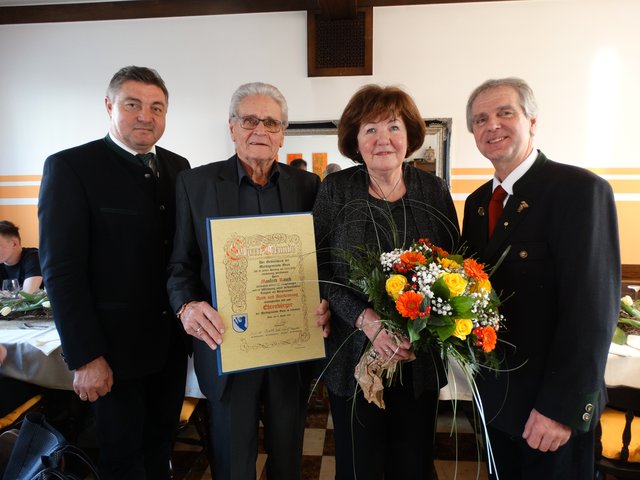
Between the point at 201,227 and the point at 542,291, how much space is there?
1186 millimetres

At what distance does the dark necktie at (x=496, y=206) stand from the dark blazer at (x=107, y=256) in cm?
130

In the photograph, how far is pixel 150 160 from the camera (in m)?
1.72

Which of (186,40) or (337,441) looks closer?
(337,441)

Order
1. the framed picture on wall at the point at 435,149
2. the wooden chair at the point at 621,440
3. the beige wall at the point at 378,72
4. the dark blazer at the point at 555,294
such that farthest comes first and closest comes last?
1. the framed picture on wall at the point at 435,149
2. the beige wall at the point at 378,72
3. the wooden chair at the point at 621,440
4. the dark blazer at the point at 555,294

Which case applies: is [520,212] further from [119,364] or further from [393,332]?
[119,364]

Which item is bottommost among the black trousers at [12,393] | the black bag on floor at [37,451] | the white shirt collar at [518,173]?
the black trousers at [12,393]

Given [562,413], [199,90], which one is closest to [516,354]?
[562,413]

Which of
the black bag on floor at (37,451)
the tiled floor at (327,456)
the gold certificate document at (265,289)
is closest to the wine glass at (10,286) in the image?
the tiled floor at (327,456)

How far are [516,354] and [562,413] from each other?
0.20m

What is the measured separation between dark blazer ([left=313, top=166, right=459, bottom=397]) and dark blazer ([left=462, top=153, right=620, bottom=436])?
7.4 inches

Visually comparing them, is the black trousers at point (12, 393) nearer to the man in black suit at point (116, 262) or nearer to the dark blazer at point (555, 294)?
the man in black suit at point (116, 262)

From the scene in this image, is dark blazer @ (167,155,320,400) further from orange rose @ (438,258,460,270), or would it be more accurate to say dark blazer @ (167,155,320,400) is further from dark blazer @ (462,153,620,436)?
dark blazer @ (462,153,620,436)

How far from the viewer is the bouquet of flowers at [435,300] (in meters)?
1.01

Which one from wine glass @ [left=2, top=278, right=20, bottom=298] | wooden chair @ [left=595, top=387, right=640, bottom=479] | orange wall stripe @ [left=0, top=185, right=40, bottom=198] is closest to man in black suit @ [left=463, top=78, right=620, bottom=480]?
wooden chair @ [left=595, top=387, right=640, bottom=479]
